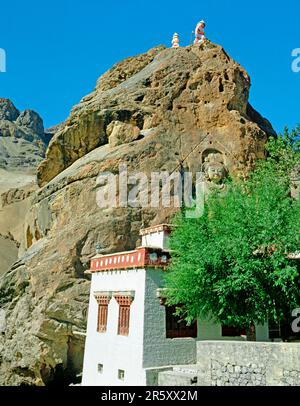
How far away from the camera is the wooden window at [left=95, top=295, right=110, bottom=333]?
22594 millimetres

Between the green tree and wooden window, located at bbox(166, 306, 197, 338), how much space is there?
59 centimetres

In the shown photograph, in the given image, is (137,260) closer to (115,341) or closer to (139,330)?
(139,330)

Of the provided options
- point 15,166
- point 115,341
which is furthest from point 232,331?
point 15,166

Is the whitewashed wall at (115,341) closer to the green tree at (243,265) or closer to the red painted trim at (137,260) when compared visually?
the red painted trim at (137,260)

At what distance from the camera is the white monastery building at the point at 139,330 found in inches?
748

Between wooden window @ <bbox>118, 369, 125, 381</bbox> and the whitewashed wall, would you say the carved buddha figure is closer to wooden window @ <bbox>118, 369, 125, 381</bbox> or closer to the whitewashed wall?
the whitewashed wall

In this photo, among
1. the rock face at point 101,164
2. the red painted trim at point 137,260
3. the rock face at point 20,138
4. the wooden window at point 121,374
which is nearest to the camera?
the wooden window at point 121,374

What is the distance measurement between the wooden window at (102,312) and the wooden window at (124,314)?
5.48 feet

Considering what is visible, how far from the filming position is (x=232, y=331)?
69.8ft

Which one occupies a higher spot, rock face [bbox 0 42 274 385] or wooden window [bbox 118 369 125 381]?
rock face [bbox 0 42 274 385]

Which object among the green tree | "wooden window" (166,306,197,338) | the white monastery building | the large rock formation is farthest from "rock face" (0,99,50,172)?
the green tree

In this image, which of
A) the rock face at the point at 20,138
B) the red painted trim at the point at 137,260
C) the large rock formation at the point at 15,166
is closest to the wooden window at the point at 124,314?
the red painted trim at the point at 137,260

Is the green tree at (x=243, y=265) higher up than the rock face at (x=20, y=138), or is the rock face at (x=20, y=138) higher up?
the rock face at (x=20, y=138)
